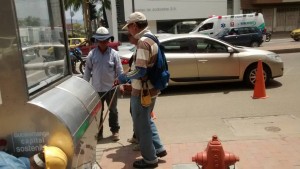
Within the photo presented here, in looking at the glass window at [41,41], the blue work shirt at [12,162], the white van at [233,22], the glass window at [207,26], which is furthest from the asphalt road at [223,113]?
the glass window at [207,26]

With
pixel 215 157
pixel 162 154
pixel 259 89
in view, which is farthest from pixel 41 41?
pixel 259 89

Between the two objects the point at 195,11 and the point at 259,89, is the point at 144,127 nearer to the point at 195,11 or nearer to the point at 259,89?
the point at 259,89

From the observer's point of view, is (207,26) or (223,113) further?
(207,26)

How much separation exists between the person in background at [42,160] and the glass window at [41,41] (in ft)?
1.49

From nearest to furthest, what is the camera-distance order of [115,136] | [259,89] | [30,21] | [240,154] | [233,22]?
[30,21] → [240,154] → [115,136] → [259,89] → [233,22]

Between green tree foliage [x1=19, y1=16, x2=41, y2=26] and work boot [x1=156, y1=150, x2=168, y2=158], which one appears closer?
green tree foliage [x1=19, y1=16, x2=41, y2=26]

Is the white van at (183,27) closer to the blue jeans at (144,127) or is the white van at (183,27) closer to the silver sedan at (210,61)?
the silver sedan at (210,61)

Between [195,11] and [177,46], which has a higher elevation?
[195,11]

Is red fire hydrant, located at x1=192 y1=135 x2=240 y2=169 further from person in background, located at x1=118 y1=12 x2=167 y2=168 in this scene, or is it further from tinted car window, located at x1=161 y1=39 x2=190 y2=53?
tinted car window, located at x1=161 y1=39 x2=190 y2=53

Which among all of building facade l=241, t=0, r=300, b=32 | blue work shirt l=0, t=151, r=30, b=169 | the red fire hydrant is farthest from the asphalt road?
building facade l=241, t=0, r=300, b=32

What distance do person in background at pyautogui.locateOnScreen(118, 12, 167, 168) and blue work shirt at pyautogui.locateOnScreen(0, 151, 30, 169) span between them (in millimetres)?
1651

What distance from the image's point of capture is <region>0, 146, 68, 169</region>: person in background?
7.82 ft

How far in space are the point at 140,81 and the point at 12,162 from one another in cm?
193

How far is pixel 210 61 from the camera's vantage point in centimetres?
868
